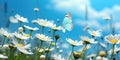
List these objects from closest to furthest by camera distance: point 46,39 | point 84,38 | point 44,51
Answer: point 84,38 < point 46,39 < point 44,51

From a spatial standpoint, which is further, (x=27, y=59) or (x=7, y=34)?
(x=27, y=59)

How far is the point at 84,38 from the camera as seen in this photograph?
3152 millimetres

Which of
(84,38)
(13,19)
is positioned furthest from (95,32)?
(13,19)

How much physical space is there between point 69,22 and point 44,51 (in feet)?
1.73

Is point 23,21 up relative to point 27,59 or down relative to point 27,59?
up

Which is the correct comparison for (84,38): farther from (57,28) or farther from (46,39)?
(57,28)

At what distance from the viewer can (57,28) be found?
374 cm

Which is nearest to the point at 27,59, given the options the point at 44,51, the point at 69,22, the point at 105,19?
the point at 44,51

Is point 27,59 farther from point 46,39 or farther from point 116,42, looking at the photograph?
point 116,42

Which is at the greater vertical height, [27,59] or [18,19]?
[18,19]

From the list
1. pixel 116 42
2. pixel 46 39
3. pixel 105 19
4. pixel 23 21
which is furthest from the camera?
pixel 105 19

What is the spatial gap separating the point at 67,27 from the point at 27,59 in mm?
654

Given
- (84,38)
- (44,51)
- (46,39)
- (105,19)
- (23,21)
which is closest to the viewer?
(84,38)

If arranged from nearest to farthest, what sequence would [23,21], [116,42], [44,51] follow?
[116,42] → [44,51] → [23,21]
